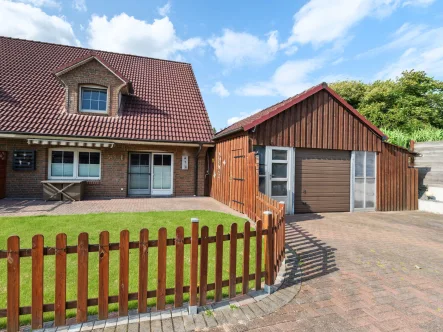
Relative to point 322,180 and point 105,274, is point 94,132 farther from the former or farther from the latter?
point 322,180

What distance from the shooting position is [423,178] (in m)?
11.6

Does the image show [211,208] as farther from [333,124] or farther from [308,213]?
[333,124]

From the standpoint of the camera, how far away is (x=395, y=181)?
421 inches

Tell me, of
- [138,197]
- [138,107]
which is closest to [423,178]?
[138,197]

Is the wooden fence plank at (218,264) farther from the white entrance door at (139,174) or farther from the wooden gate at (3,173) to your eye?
the wooden gate at (3,173)

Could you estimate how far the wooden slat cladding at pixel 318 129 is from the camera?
9.06m

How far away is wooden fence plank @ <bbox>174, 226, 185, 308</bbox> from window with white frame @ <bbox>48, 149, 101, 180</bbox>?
10119mm

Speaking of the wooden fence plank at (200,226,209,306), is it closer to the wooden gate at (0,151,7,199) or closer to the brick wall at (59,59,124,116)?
the brick wall at (59,59,124,116)

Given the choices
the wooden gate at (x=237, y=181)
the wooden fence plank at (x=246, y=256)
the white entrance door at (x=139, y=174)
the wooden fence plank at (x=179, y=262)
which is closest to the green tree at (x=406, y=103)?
the wooden gate at (x=237, y=181)

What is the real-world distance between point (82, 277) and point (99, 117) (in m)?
10.8

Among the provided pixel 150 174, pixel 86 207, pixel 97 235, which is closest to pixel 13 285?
pixel 97 235

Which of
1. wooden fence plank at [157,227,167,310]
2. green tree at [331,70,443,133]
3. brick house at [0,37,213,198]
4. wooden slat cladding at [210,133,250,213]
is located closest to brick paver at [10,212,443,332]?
wooden fence plank at [157,227,167,310]

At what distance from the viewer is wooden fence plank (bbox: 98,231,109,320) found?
8.84 ft

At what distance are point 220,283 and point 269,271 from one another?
78 centimetres
